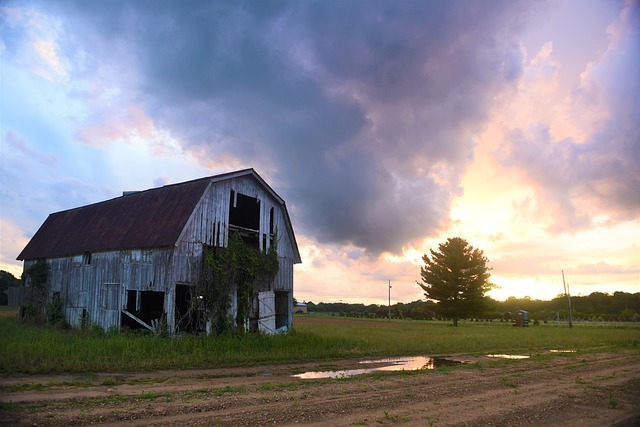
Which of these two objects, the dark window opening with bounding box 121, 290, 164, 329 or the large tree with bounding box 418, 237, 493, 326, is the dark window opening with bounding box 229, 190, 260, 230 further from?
the large tree with bounding box 418, 237, 493, 326

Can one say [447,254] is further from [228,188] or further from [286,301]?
[228,188]

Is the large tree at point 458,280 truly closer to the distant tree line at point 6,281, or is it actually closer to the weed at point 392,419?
the weed at point 392,419

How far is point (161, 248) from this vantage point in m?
20.7

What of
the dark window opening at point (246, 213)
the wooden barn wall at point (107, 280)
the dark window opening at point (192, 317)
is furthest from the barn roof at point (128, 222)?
the dark window opening at point (192, 317)

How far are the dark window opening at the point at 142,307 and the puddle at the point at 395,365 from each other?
30.4 feet

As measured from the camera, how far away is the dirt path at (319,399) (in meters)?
7.82

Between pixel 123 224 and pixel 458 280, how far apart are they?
4153cm

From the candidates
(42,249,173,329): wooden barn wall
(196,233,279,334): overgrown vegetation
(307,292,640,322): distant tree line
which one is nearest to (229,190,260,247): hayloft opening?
(196,233,279,334): overgrown vegetation

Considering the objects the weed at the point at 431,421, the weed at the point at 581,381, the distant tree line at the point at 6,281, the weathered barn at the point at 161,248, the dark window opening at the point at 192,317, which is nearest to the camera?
the weed at the point at 431,421

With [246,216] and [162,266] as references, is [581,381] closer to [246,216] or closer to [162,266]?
[162,266]

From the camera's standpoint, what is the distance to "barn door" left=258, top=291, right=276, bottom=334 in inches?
922

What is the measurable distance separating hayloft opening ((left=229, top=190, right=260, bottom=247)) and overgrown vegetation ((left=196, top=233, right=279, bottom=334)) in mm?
961

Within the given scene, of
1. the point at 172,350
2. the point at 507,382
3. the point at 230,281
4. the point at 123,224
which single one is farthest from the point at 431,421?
the point at 123,224

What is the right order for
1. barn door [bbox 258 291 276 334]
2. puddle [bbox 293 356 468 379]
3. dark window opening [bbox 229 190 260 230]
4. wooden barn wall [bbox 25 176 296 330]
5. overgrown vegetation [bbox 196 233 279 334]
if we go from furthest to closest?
dark window opening [bbox 229 190 260 230]
barn door [bbox 258 291 276 334]
overgrown vegetation [bbox 196 233 279 334]
wooden barn wall [bbox 25 176 296 330]
puddle [bbox 293 356 468 379]
